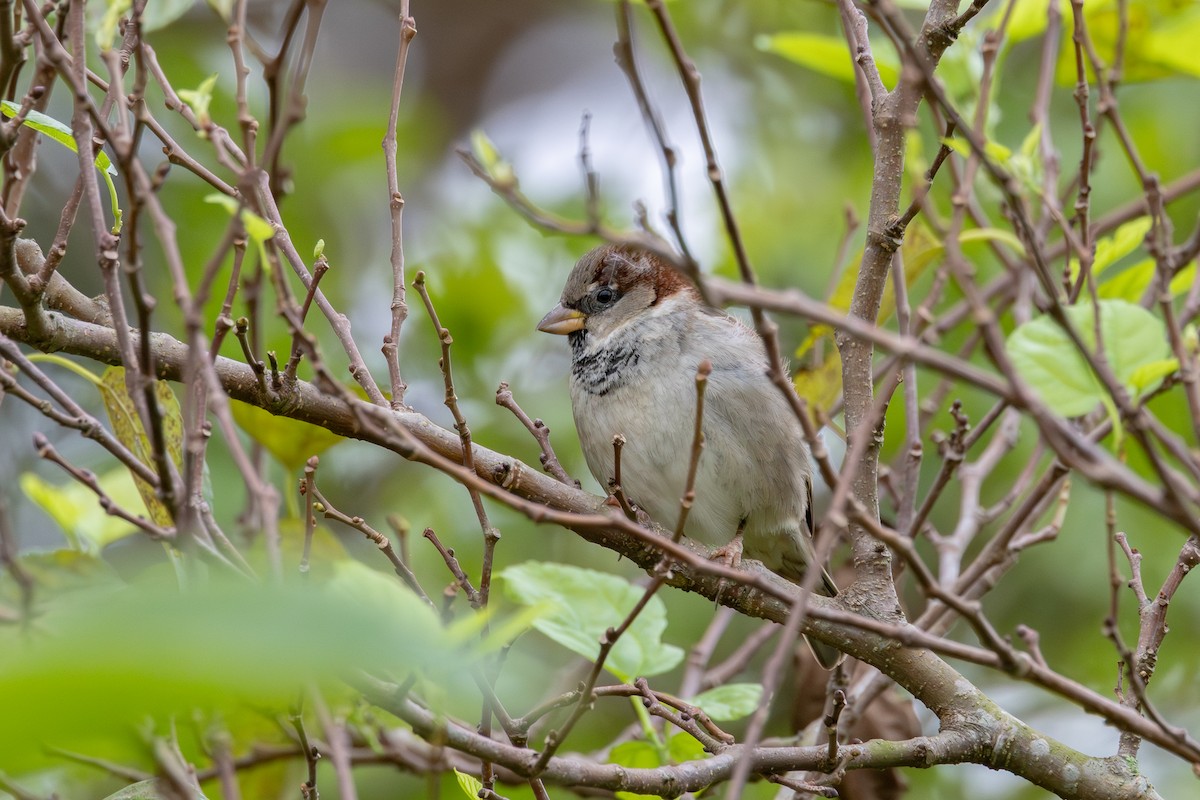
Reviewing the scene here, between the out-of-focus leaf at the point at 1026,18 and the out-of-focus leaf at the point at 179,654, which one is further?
the out-of-focus leaf at the point at 1026,18

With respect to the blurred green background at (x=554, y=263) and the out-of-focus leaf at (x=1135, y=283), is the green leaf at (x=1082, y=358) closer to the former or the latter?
the out-of-focus leaf at (x=1135, y=283)

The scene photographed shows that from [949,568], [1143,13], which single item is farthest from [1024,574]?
[1143,13]

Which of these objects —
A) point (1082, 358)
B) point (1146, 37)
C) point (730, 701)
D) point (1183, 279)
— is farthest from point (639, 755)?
point (1146, 37)

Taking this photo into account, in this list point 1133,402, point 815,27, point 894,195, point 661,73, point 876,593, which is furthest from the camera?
point 661,73

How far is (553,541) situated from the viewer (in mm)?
4441

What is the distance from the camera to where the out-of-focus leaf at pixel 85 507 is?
2.41 meters

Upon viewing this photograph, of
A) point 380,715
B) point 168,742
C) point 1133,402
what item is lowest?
point 380,715

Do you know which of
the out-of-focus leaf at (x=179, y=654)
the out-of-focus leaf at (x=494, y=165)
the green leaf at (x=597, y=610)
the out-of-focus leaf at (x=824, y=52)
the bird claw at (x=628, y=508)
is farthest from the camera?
the out-of-focus leaf at (x=824, y=52)

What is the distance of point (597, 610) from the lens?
245 cm

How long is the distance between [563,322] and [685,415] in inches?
24.5

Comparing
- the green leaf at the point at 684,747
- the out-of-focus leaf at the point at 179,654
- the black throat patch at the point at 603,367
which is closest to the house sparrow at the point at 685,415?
the black throat patch at the point at 603,367

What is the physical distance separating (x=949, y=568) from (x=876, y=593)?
0.60 metres

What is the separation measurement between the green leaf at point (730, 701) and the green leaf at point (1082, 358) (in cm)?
104

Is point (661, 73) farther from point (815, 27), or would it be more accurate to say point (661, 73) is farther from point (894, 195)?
point (894, 195)
